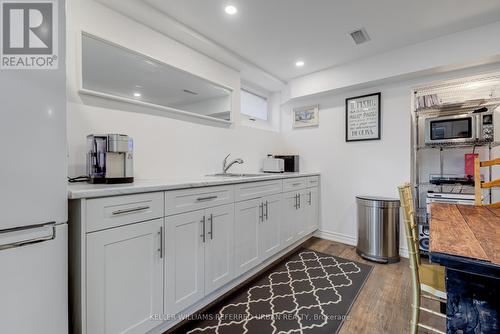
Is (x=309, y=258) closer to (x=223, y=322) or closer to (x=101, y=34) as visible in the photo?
(x=223, y=322)

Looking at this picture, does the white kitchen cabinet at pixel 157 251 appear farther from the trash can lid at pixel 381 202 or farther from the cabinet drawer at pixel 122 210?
the trash can lid at pixel 381 202

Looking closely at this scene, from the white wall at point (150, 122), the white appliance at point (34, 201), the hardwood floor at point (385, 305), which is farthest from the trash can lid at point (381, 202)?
the white appliance at point (34, 201)

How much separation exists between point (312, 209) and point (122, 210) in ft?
8.26

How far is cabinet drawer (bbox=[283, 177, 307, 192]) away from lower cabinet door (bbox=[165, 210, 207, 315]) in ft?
3.96

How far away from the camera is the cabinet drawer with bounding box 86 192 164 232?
1.09 meters

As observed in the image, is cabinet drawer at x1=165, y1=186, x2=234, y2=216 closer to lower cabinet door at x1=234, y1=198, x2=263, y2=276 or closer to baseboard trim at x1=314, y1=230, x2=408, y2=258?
lower cabinet door at x1=234, y1=198, x2=263, y2=276

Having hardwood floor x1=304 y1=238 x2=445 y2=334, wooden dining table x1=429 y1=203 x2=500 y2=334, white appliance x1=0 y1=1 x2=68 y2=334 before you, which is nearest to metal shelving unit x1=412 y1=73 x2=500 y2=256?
hardwood floor x1=304 y1=238 x2=445 y2=334

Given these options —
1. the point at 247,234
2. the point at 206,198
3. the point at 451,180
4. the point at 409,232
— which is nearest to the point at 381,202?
the point at 451,180

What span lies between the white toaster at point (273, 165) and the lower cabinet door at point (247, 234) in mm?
1043

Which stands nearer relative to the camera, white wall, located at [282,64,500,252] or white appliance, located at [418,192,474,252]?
white appliance, located at [418,192,474,252]

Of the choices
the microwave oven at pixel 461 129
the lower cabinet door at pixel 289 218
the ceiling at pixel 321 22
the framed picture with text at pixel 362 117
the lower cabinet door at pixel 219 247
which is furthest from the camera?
the framed picture with text at pixel 362 117

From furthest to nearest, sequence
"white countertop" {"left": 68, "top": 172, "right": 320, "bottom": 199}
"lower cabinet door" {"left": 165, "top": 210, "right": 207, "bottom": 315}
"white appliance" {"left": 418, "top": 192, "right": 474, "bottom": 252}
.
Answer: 1. "white appliance" {"left": 418, "top": 192, "right": 474, "bottom": 252}
2. "lower cabinet door" {"left": 165, "top": 210, "right": 207, "bottom": 315}
3. "white countertop" {"left": 68, "top": 172, "right": 320, "bottom": 199}

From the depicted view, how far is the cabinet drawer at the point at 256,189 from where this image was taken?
193cm

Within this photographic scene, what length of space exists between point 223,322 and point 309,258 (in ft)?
4.47
